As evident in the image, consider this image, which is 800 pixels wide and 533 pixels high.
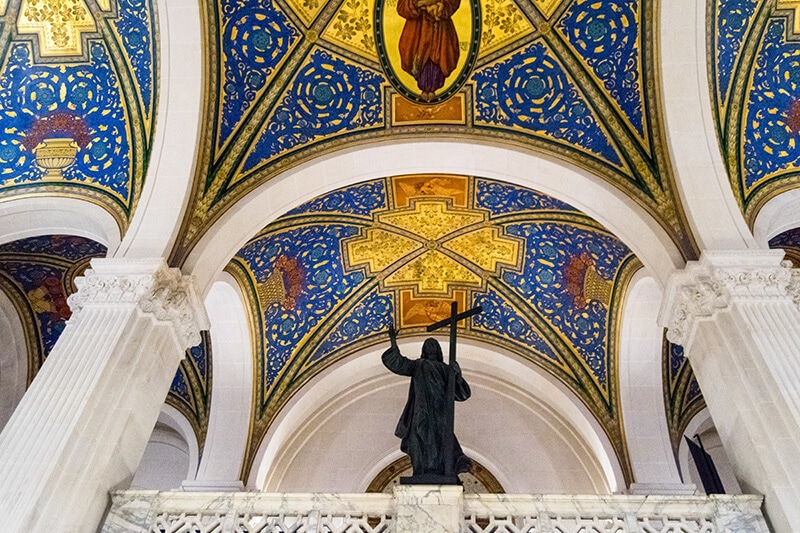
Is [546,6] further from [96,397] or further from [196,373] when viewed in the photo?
[196,373]

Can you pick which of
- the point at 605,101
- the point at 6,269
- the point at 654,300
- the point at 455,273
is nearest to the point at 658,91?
the point at 605,101

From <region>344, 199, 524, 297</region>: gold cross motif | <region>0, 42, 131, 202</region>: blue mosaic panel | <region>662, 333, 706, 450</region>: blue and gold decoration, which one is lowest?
<region>662, 333, 706, 450</region>: blue and gold decoration

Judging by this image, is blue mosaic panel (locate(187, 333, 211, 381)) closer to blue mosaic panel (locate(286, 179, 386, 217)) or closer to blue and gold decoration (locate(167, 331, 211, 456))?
blue and gold decoration (locate(167, 331, 211, 456))

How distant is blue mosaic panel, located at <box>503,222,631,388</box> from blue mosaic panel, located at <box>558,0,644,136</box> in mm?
1850

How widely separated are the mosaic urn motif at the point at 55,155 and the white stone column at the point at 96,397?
6.18 ft

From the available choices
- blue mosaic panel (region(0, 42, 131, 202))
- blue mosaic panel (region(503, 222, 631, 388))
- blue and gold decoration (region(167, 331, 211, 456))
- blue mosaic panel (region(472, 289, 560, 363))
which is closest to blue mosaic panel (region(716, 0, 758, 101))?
blue mosaic panel (region(503, 222, 631, 388))

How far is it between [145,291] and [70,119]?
2.66m

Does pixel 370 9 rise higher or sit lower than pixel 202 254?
higher

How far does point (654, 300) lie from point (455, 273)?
2930 millimetres

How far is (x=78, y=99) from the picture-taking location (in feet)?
25.1

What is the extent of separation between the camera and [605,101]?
7.75 metres

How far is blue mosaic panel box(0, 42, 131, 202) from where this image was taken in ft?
24.7

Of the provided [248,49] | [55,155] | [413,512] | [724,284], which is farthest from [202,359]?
[724,284]

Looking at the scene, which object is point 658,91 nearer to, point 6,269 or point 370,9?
point 370,9
